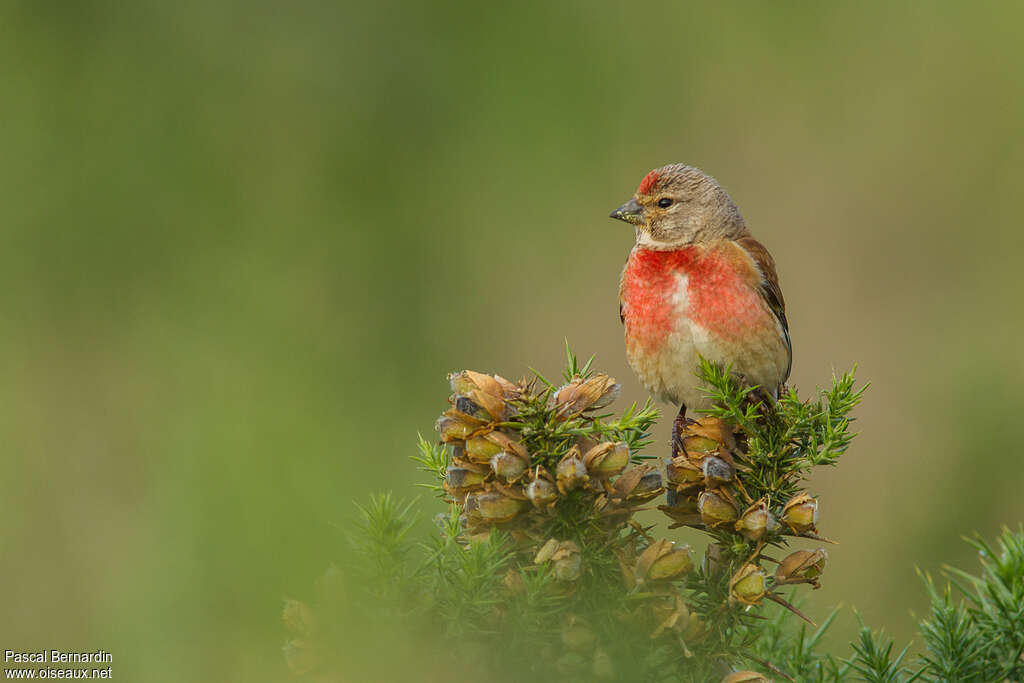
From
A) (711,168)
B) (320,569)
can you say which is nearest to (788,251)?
(711,168)

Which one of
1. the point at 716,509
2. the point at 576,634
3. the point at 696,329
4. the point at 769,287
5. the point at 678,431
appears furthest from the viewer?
the point at 769,287

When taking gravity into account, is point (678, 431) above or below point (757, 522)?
above

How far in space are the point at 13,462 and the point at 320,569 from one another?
8.41 feet

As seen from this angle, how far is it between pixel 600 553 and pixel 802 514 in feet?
0.95

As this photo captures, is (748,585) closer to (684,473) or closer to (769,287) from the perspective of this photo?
(684,473)

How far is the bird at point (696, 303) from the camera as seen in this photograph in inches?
105

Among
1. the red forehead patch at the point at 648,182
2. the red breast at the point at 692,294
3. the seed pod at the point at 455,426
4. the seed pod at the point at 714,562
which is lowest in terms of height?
the seed pod at the point at 714,562

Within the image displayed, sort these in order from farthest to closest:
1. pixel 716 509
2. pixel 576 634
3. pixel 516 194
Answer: pixel 516 194 < pixel 716 509 < pixel 576 634

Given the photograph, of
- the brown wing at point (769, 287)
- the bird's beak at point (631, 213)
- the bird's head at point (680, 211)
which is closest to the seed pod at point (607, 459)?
the brown wing at point (769, 287)

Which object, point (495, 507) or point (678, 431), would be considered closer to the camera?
point (495, 507)

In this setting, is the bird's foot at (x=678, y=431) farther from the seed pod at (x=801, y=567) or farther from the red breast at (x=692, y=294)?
the seed pod at (x=801, y=567)

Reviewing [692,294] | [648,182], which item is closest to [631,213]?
[648,182]

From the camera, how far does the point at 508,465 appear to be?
4.48 ft

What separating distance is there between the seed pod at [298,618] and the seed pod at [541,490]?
40 centimetres
